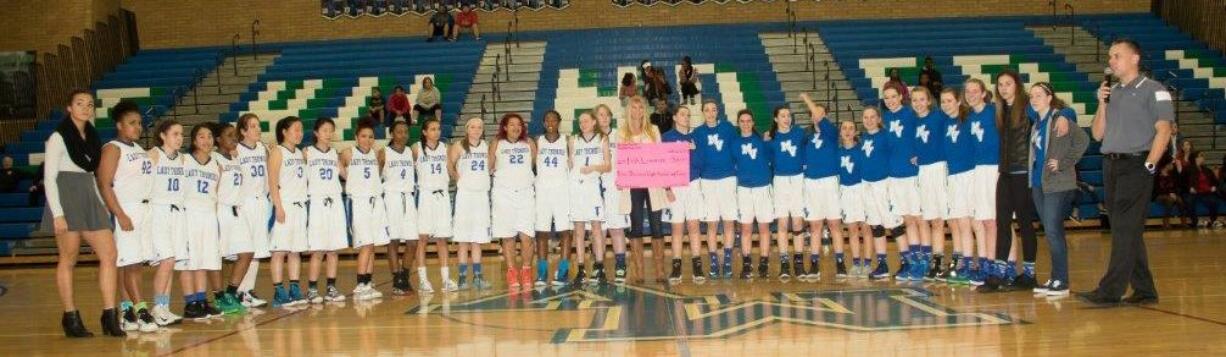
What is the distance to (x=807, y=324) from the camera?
23.9ft

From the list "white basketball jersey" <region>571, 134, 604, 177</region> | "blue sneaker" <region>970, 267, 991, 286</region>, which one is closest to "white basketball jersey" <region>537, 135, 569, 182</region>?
"white basketball jersey" <region>571, 134, 604, 177</region>

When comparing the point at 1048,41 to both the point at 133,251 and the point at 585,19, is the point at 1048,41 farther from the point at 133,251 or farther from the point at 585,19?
the point at 133,251

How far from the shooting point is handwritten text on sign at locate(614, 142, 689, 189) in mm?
10242

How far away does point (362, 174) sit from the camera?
10062mm

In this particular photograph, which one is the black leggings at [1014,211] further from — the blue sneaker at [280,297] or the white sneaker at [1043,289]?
→ the blue sneaker at [280,297]

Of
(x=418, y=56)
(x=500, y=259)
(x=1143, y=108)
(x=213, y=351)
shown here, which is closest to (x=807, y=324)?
(x=1143, y=108)

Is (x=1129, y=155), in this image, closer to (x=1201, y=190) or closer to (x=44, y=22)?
(x=1201, y=190)

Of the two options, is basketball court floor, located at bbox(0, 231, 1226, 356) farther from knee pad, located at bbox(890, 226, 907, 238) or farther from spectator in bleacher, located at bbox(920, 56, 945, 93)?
spectator in bleacher, located at bbox(920, 56, 945, 93)

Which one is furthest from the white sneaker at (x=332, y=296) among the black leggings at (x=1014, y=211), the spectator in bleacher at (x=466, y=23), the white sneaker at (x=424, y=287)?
the spectator in bleacher at (x=466, y=23)

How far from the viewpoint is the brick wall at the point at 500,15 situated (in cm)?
2467

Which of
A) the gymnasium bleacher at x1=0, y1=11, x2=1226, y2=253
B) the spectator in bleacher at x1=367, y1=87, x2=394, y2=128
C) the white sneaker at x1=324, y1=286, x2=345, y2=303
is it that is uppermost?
the gymnasium bleacher at x1=0, y1=11, x2=1226, y2=253

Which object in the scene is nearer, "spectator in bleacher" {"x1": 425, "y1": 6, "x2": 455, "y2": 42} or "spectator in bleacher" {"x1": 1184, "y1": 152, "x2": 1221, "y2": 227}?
"spectator in bleacher" {"x1": 1184, "y1": 152, "x2": 1221, "y2": 227}

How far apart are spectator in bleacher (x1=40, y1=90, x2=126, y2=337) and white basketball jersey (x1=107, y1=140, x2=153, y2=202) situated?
215mm

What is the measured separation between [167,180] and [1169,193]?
45.9ft
